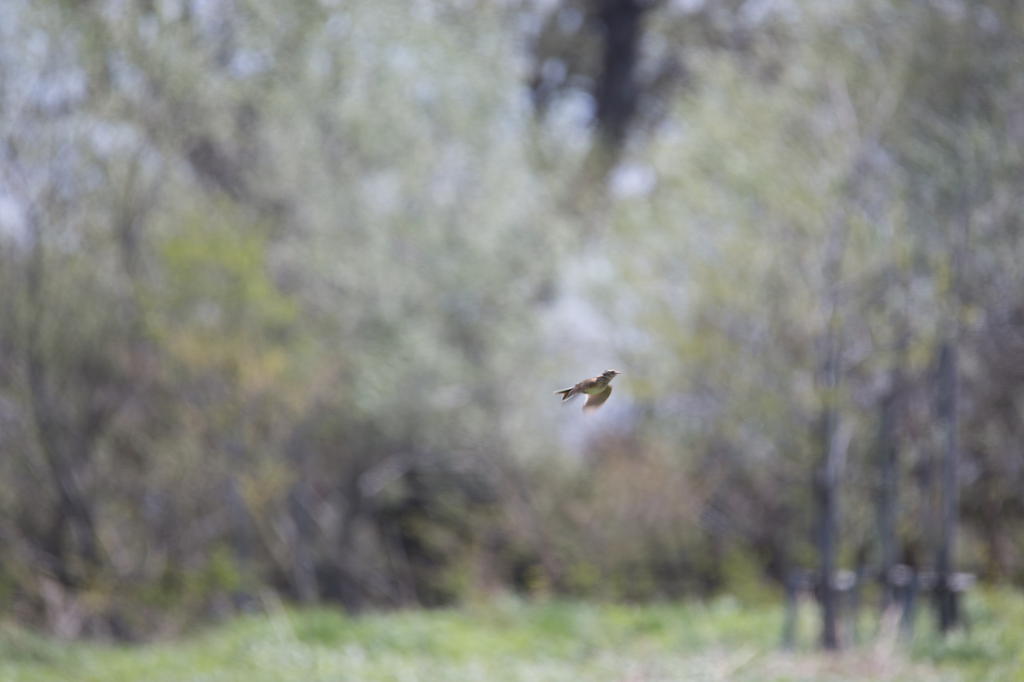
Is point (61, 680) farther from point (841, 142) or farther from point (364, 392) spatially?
point (841, 142)

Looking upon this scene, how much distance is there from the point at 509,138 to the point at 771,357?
4.66 m

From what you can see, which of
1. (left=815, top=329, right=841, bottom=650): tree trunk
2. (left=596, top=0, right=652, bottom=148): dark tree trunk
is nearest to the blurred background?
(left=815, top=329, right=841, bottom=650): tree trunk

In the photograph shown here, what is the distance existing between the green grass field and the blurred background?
61 centimetres

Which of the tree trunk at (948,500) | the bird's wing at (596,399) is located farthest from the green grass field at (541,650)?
the bird's wing at (596,399)

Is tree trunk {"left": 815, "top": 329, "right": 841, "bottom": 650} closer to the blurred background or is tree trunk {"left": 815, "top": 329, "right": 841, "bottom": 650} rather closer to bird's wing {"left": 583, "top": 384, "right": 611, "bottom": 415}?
the blurred background

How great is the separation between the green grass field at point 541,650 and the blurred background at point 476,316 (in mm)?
606

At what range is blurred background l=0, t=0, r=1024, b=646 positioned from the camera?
23.6 feet

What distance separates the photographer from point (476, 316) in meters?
10.6

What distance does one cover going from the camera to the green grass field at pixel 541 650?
6.03 meters

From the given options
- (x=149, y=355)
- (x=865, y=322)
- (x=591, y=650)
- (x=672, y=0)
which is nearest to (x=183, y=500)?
(x=149, y=355)

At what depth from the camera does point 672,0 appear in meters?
14.4

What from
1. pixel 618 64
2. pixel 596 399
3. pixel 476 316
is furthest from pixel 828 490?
pixel 618 64

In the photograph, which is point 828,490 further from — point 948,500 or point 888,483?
point 948,500

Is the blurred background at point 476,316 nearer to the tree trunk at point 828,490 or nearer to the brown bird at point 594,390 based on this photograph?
the tree trunk at point 828,490
